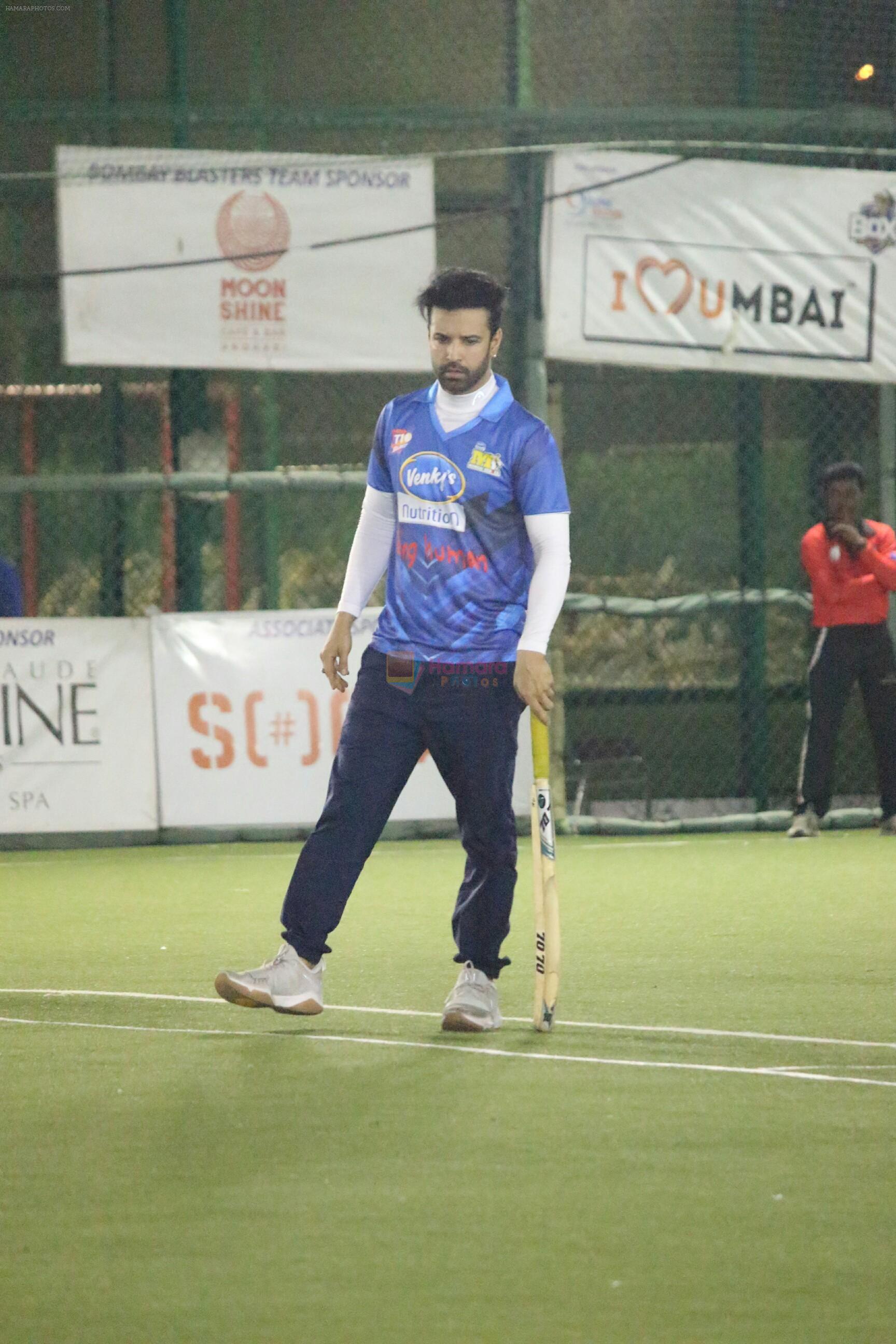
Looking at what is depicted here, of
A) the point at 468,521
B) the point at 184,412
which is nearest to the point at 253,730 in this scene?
the point at 184,412

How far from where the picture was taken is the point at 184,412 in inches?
472

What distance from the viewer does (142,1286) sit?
3305 mm

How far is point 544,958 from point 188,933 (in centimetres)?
271

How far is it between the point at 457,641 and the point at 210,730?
19.5 feet

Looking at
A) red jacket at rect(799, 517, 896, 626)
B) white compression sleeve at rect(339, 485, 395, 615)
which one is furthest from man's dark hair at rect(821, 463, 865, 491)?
white compression sleeve at rect(339, 485, 395, 615)

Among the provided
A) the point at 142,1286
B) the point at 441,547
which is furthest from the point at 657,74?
the point at 142,1286

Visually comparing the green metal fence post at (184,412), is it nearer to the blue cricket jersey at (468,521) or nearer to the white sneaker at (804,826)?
the white sneaker at (804,826)

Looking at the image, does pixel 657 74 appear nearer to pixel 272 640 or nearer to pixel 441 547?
pixel 272 640

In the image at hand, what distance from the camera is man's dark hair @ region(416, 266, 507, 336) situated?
5480 millimetres

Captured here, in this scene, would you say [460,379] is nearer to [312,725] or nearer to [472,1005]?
[472,1005]

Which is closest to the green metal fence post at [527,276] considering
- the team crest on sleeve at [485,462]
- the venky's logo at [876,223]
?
the venky's logo at [876,223]

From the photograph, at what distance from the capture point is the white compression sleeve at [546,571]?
538 centimetres

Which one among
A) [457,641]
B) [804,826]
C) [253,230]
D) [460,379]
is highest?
[253,230]

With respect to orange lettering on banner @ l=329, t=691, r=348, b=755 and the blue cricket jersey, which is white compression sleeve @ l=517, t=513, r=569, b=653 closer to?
the blue cricket jersey
